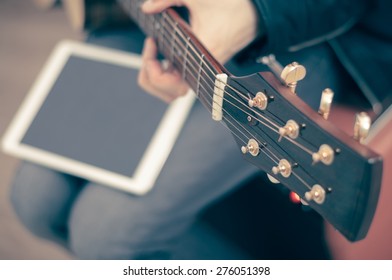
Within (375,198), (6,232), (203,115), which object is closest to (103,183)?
(203,115)

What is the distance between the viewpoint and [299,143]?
466 mm

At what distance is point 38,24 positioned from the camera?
1661 millimetres

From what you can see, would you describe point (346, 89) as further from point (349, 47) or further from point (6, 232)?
point (6, 232)

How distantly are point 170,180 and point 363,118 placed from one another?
0.48 meters

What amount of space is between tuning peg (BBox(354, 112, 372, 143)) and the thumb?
1.27 ft

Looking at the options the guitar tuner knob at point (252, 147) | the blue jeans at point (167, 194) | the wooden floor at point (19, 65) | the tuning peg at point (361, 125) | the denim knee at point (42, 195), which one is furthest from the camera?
the wooden floor at point (19, 65)

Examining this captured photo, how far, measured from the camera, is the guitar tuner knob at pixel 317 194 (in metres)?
0.46

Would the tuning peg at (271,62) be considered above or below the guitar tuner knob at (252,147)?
below

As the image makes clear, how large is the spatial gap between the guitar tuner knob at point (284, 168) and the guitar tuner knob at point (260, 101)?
61 mm

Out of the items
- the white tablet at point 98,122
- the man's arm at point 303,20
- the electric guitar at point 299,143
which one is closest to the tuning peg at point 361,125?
the electric guitar at point 299,143

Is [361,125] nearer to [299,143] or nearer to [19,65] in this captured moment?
[299,143]

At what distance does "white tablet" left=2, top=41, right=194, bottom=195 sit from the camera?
875 mm

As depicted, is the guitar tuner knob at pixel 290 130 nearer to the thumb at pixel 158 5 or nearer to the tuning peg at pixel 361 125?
the tuning peg at pixel 361 125

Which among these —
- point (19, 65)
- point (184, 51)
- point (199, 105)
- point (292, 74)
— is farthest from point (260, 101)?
point (19, 65)
